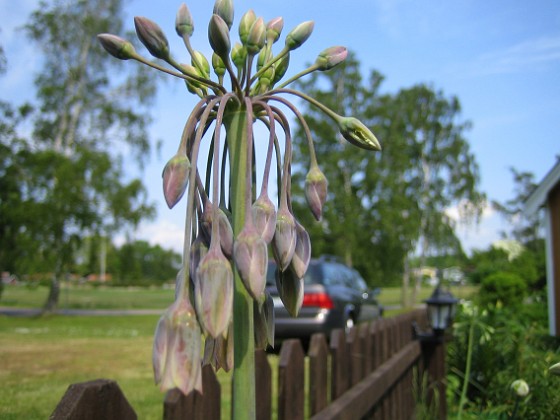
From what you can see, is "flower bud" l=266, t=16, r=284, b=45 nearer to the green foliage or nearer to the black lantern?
the green foliage

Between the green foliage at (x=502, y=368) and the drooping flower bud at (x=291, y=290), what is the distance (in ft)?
5.39

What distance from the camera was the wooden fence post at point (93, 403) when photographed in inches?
34.4

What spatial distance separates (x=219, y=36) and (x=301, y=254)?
31 cm

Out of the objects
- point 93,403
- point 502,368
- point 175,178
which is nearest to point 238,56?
point 175,178

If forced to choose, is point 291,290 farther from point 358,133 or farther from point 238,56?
point 238,56

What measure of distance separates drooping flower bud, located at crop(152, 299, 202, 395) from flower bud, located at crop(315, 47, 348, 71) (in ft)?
1.39

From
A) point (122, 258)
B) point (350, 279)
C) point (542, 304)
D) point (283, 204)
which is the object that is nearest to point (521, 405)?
point (283, 204)

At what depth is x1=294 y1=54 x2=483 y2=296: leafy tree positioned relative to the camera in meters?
28.8

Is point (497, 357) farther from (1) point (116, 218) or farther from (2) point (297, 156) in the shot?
(2) point (297, 156)

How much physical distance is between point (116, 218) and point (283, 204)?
61.3 ft

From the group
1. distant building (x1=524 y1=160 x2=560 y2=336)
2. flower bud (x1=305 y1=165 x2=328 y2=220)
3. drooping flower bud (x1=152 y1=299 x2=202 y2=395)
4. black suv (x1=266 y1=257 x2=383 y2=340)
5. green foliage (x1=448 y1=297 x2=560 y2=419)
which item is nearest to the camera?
drooping flower bud (x1=152 y1=299 x2=202 y2=395)

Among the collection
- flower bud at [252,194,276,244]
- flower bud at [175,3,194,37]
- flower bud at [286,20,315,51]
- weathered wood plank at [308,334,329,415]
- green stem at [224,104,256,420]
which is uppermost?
flower bud at [175,3,194,37]

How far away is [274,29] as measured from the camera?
0.87m

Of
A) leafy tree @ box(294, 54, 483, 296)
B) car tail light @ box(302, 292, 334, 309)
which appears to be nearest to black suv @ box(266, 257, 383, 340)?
car tail light @ box(302, 292, 334, 309)
